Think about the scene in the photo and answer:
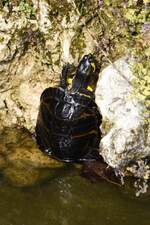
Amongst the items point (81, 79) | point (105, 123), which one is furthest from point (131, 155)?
point (81, 79)

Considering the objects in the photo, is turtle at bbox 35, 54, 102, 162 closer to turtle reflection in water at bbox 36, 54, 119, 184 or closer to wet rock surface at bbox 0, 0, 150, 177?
turtle reflection in water at bbox 36, 54, 119, 184

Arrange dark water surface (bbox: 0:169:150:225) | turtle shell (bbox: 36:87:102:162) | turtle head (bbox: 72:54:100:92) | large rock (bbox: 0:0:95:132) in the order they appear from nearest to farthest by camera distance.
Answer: dark water surface (bbox: 0:169:150:225), turtle shell (bbox: 36:87:102:162), turtle head (bbox: 72:54:100:92), large rock (bbox: 0:0:95:132)

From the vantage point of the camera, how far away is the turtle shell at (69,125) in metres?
6.64

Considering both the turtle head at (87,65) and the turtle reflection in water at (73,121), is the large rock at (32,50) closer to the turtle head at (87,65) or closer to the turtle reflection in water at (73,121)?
the turtle head at (87,65)

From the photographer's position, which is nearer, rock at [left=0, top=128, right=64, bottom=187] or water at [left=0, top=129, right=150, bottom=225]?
water at [left=0, top=129, right=150, bottom=225]

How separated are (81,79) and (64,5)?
97cm

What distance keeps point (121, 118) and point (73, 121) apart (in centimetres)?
58

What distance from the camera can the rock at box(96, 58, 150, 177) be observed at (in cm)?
648

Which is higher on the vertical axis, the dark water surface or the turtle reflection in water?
the turtle reflection in water

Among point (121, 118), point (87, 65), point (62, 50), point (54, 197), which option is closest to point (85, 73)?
point (87, 65)

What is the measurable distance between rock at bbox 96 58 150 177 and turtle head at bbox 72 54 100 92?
5.5 inches

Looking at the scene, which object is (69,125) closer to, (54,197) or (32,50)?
(54,197)

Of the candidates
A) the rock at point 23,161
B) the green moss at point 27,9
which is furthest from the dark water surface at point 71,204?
the green moss at point 27,9

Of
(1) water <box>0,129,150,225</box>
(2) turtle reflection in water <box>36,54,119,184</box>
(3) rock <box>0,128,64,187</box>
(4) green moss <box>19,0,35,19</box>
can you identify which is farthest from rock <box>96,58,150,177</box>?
(4) green moss <box>19,0,35,19</box>
